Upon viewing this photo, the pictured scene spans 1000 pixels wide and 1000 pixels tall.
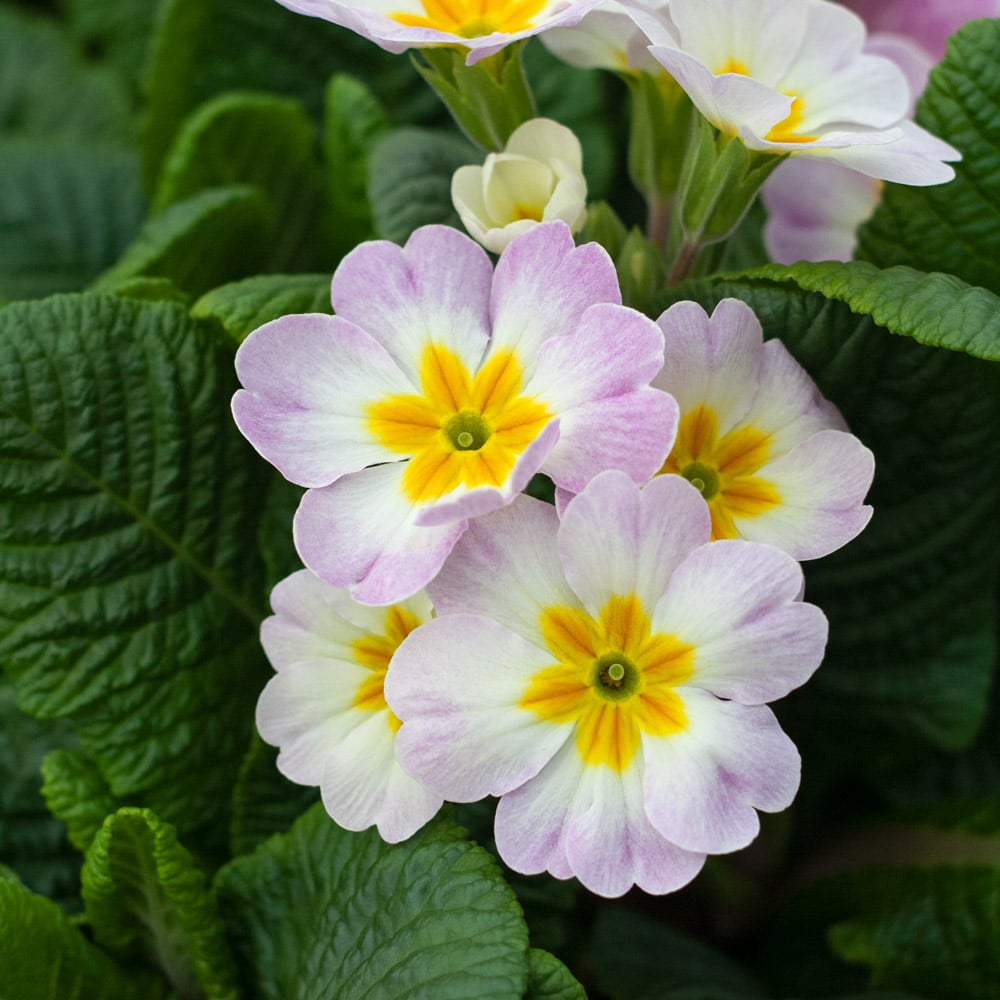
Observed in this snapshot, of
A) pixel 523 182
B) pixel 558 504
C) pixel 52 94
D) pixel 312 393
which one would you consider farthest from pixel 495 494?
pixel 52 94

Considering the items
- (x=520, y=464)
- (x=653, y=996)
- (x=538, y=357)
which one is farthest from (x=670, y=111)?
(x=653, y=996)

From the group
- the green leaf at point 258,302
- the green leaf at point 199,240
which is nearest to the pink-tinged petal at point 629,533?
the green leaf at point 258,302

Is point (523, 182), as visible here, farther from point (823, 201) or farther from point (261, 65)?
point (261, 65)

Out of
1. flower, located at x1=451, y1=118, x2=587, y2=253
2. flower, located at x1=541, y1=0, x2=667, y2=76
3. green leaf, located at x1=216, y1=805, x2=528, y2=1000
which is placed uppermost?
flower, located at x1=541, y1=0, x2=667, y2=76

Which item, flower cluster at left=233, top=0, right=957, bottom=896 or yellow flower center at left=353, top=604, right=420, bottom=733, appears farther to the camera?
yellow flower center at left=353, top=604, right=420, bottom=733

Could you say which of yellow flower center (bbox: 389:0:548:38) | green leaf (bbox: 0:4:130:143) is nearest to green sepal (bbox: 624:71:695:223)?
yellow flower center (bbox: 389:0:548:38)

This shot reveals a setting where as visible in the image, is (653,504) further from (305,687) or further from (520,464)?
(305,687)

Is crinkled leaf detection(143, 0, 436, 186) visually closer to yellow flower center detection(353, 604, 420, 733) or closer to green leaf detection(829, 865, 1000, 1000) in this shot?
yellow flower center detection(353, 604, 420, 733)
